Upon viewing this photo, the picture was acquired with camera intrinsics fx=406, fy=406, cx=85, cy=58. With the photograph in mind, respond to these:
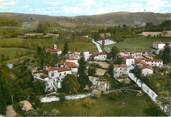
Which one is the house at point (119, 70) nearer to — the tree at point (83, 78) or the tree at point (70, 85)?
the tree at point (83, 78)

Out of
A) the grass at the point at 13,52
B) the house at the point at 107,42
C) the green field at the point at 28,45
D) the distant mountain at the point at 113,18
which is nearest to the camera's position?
the grass at the point at 13,52

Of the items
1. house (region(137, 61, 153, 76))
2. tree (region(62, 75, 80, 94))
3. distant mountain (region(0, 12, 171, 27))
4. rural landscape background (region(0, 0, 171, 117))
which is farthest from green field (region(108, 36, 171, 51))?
distant mountain (region(0, 12, 171, 27))

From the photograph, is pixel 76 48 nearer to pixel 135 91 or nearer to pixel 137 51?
pixel 137 51

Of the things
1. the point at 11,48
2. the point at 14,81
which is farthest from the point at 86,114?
the point at 11,48

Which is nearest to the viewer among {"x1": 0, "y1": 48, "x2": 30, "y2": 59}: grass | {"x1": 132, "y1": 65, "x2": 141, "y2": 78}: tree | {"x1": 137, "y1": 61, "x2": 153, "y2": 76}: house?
{"x1": 132, "y1": 65, "x2": 141, "y2": 78}: tree

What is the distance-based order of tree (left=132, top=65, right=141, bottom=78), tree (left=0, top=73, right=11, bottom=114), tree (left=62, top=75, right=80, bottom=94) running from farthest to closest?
tree (left=132, top=65, right=141, bottom=78) → tree (left=62, top=75, right=80, bottom=94) → tree (left=0, top=73, right=11, bottom=114)

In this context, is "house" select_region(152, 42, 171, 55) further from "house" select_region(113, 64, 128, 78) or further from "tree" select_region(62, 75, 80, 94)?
"tree" select_region(62, 75, 80, 94)

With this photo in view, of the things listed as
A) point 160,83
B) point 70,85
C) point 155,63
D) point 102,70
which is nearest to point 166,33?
point 155,63

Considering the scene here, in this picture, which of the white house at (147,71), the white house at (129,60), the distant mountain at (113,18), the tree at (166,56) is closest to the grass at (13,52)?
the white house at (129,60)
